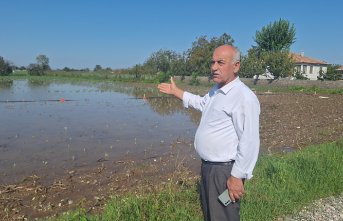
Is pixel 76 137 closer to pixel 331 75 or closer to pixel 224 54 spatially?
pixel 224 54

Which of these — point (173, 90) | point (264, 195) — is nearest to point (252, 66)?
point (264, 195)

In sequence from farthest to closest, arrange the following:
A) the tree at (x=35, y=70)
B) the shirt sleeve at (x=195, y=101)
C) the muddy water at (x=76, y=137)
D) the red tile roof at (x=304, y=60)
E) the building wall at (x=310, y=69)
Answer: the tree at (x=35, y=70) < the red tile roof at (x=304, y=60) < the building wall at (x=310, y=69) < the muddy water at (x=76, y=137) < the shirt sleeve at (x=195, y=101)

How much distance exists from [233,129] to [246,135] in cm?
17

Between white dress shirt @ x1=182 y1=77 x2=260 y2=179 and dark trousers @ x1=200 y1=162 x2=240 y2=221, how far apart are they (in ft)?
0.31

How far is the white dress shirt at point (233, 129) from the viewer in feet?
9.45

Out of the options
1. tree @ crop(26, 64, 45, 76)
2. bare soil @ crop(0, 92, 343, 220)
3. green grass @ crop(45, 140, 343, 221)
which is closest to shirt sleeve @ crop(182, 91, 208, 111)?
green grass @ crop(45, 140, 343, 221)

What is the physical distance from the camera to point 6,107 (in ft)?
65.6

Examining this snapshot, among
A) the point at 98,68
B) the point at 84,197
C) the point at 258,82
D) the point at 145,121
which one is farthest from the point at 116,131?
the point at 98,68

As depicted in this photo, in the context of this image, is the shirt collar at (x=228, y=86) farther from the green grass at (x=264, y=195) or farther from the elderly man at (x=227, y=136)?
the green grass at (x=264, y=195)

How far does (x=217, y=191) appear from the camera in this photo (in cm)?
318

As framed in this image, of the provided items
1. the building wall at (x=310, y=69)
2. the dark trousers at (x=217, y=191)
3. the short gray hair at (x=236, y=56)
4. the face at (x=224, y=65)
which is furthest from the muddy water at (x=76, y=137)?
the building wall at (x=310, y=69)

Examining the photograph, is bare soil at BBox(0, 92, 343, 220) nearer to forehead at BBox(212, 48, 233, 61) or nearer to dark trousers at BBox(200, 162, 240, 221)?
dark trousers at BBox(200, 162, 240, 221)

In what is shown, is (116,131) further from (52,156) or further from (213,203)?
(213,203)

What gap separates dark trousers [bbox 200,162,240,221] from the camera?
313 cm
